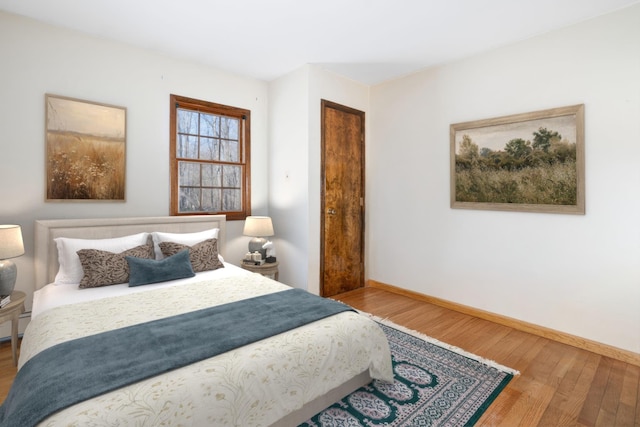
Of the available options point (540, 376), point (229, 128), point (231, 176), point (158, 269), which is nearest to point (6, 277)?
point (158, 269)

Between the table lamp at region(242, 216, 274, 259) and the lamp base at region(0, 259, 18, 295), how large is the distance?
199cm

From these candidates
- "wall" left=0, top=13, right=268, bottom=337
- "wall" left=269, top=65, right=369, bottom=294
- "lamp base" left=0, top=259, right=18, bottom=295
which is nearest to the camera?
"lamp base" left=0, top=259, right=18, bottom=295

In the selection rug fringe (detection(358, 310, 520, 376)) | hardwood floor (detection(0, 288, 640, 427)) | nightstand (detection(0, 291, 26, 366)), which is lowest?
hardwood floor (detection(0, 288, 640, 427))

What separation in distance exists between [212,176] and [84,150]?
4.22 feet

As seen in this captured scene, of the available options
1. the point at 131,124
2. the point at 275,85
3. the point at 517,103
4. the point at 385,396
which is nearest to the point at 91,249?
the point at 131,124

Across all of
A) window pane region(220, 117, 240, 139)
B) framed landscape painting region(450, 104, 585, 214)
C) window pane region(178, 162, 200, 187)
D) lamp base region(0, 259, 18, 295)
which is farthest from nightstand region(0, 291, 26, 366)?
framed landscape painting region(450, 104, 585, 214)

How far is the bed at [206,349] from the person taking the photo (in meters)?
1.25

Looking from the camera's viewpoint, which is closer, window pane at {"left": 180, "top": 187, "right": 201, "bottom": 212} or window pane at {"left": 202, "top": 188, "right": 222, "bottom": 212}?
window pane at {"left": 180, "top": 187, "right": 201, "bottom": 212}

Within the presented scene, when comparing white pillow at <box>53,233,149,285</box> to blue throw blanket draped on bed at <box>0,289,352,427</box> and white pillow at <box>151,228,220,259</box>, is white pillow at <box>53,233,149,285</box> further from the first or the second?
blue throw blanket draped on bed at <box>0,289,352,427</box>

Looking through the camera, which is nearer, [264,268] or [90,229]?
[90,229]

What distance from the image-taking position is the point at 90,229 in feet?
9.53

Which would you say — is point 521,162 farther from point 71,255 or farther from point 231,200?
point 71,255

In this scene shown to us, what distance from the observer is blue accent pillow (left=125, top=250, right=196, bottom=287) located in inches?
102

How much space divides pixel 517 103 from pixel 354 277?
9.12ft
